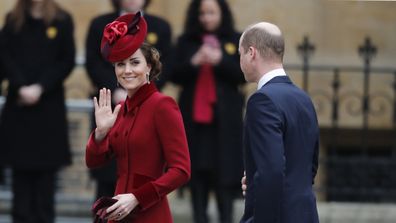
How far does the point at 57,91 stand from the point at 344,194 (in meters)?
2.91

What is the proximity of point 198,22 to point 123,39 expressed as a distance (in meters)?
3.44

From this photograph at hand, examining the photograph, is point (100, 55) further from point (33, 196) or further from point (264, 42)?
point (264, 42)

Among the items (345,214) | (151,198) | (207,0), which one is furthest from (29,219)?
(151,198)

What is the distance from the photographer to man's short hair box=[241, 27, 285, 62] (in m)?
5.93

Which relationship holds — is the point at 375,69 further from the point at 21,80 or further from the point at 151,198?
the point at 151,198

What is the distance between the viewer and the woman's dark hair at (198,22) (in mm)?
9633

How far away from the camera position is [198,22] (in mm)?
9664

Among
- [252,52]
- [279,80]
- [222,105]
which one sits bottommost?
[222,105]

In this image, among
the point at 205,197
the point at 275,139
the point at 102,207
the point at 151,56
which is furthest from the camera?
the point at 205,197

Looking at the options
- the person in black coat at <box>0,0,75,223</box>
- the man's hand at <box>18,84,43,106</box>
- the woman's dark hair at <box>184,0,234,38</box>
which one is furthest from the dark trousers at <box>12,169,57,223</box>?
the woman's dark hair at <box>184,0,234,38</box>

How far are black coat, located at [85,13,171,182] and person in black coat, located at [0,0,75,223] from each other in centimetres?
24

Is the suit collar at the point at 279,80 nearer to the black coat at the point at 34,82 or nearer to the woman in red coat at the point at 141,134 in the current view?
the woman in red coat at the point at 141,134

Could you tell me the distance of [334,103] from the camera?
36.6 ft

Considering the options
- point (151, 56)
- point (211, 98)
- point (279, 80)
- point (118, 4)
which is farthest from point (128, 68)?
point (211, 98)
